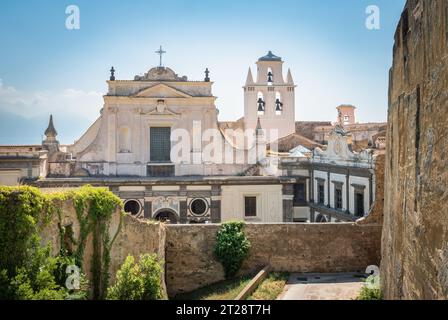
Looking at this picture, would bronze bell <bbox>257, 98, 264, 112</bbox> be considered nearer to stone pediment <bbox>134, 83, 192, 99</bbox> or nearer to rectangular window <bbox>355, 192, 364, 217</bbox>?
stone pediment <bbox>134, 83, 192, 99</bbox>

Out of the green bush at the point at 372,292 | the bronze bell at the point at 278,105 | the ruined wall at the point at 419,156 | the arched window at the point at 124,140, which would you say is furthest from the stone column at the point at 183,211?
the ruined wall at the point at 419,156

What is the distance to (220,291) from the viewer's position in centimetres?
1747

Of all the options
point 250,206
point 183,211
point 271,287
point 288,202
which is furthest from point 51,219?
point 288,202

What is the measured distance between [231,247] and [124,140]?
45.2 feet

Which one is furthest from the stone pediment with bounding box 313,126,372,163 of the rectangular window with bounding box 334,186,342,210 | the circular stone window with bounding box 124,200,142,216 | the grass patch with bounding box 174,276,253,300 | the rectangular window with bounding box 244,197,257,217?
the circular stone window with bounding box 124,200,142,216

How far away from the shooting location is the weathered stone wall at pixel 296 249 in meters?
19.0

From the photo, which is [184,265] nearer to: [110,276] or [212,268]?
[212,268]

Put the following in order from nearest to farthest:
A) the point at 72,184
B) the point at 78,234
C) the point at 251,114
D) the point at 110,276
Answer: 1. the point at 78,234
2. the point at 110,276
3. the point at 72,184
4. the point at 251,114

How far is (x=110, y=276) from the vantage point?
15.4 meters

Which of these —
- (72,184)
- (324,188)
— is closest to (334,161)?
(324,188)

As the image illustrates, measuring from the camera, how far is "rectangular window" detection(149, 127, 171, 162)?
2983 cm

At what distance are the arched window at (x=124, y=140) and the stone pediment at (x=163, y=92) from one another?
2527mm

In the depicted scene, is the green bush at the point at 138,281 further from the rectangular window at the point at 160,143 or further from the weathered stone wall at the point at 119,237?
the rectangular window at the point at 160,143
